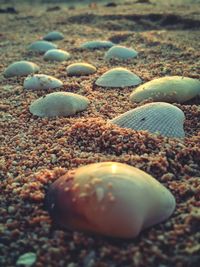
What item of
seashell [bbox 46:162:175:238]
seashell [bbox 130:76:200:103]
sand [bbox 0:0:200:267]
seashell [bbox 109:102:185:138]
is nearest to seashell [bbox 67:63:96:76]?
sand [bbox 0:0:200:267]

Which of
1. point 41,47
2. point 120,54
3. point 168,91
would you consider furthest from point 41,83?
point 41,47

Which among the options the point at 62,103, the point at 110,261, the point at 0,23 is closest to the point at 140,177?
the point at 110,261

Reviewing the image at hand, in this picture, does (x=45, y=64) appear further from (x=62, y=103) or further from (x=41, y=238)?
(x=41, y=238)

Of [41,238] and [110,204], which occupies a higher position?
[110,204]

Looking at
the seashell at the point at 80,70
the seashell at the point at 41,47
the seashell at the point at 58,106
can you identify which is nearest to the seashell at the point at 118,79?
the seashell at the point at 80,70

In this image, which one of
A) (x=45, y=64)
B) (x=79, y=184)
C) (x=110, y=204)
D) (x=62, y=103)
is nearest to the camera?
(x=110, y=204)
